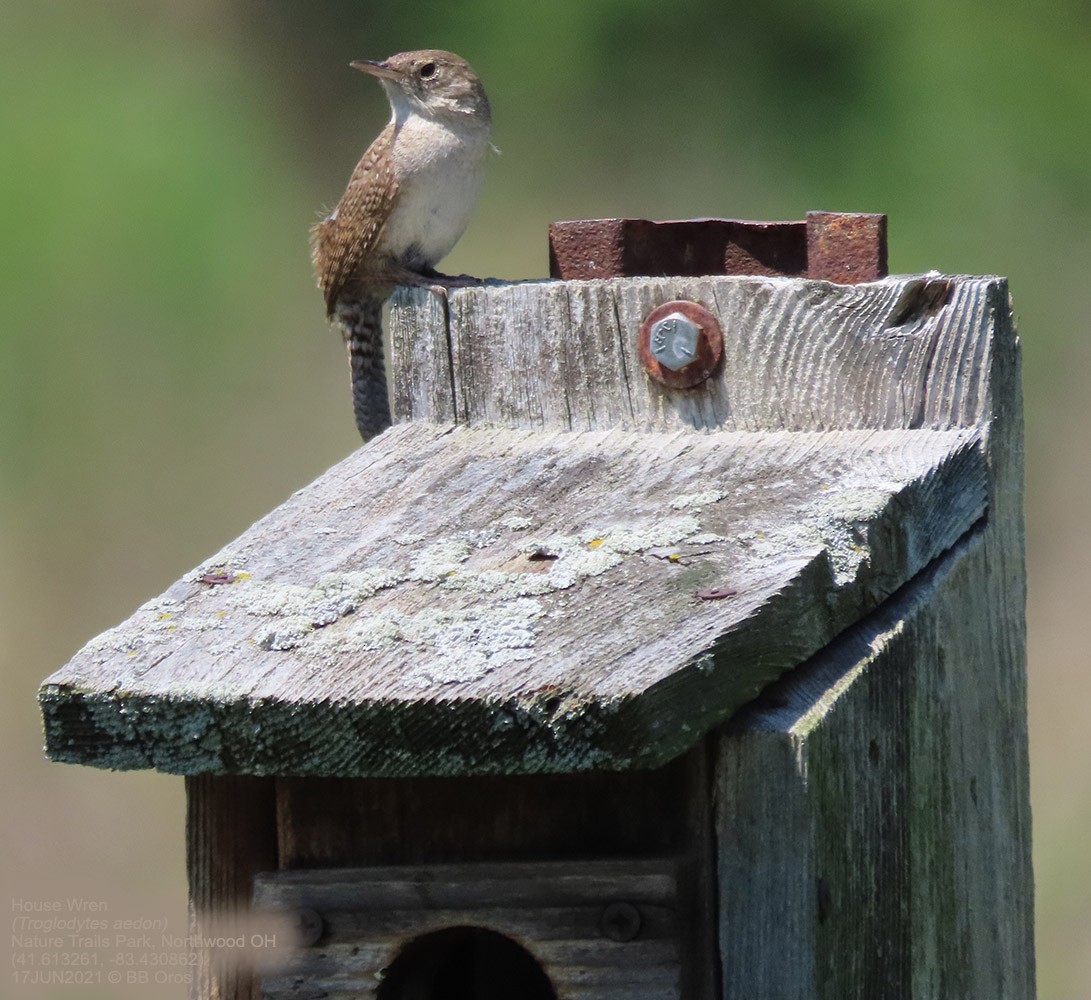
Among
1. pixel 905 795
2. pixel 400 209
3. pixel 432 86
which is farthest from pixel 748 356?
pixel 432 86

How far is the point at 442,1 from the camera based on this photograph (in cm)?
545

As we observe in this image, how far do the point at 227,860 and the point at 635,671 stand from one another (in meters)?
0.58

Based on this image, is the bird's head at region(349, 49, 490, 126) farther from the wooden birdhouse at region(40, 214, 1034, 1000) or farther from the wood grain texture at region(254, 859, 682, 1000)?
the wood grain texture at region(254, 859, 682, 1000)

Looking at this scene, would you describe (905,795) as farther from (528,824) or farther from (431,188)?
(431,188)

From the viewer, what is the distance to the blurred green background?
4770mm

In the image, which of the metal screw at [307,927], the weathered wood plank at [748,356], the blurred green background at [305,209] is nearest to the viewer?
the metal screw at [307,927]

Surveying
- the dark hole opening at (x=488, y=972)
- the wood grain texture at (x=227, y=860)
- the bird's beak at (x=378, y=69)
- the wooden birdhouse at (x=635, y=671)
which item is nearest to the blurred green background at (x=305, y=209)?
the bird's beak at (x=378, y=69)

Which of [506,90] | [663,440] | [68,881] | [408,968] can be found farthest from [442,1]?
[408,968]

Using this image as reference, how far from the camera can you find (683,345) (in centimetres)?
199

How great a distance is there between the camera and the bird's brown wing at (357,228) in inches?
152

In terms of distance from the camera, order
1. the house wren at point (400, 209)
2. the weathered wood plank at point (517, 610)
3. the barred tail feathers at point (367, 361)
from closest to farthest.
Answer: the weathered wood plank at point (517, 610)
the barred tail feathers at point (367, 361)
the house wren at point (400, 209)

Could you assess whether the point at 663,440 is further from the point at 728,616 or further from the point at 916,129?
the point at 916,129

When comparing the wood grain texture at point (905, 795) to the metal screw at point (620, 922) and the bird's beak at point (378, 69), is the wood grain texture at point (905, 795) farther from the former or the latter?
the bird's beak at point (378, 69)

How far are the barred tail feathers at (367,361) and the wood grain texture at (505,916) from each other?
1509mm
